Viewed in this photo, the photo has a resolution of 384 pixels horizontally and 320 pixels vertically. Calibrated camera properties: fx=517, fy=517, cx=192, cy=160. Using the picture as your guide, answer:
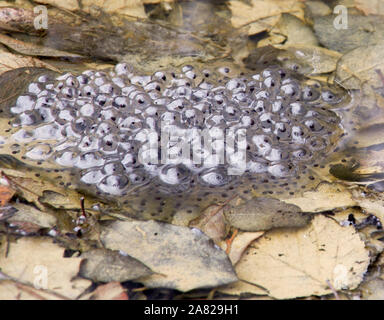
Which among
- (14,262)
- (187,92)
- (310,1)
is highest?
(310,1)

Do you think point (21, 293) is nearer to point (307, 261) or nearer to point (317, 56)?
point (307, 261)

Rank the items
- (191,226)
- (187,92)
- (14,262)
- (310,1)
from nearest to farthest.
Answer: (14,262) < (191,226) < (187,92) < (310,1)

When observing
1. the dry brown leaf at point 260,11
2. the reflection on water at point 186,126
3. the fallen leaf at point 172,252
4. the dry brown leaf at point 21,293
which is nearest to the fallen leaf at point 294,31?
the dry brown leaf at point 260,11

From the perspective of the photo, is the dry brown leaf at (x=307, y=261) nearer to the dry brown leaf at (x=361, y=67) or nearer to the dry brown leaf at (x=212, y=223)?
the dry brown leaf at (x=212, y=223)

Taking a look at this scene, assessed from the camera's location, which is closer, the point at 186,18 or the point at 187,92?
the point at 187,92

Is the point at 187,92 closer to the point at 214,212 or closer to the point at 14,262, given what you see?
the point at 214,212

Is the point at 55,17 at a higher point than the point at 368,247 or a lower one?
higher

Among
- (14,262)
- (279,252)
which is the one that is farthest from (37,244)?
→ (279,252)

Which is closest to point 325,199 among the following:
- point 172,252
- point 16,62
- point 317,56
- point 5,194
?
point 172,252
